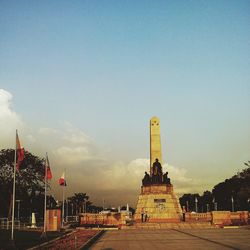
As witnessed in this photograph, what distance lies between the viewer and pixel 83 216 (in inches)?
1829

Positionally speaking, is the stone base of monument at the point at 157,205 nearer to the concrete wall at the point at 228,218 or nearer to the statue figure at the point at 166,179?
the statue figure at the point at 166,179

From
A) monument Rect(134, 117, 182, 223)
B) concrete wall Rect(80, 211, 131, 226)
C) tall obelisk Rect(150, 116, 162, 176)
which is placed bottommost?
concrete wall Rect(80, 211, 131, 226)

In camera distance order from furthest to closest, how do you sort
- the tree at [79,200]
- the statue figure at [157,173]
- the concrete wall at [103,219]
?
the tree at [79,200] → the statue figure at [157,173] → the concrete wall at [103,219]

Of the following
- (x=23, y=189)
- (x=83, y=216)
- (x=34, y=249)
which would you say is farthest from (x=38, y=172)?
(x=34, y=249)

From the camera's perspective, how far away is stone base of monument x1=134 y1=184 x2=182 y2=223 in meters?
49.1

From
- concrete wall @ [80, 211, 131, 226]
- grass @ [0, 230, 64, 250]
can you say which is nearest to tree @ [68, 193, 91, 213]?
concrete wall @ [80, 211, 131, 226]

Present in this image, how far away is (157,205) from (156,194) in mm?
1563

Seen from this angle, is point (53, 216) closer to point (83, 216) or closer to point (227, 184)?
point (83, 216)

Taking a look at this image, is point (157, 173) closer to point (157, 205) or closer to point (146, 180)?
point (146, 180)

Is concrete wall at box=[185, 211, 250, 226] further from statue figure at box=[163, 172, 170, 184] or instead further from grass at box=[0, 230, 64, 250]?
grass at box=[0, 230, 64, 250]

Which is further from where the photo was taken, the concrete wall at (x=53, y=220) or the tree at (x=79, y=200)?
the tree at (x=79, y=200)

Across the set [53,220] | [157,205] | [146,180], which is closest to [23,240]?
[53,220]

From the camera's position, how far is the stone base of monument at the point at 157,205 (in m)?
49.1

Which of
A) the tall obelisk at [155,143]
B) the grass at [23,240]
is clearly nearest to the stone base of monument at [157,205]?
the tall obelisk at [155,143]
